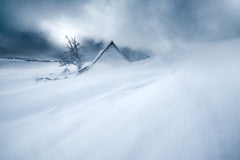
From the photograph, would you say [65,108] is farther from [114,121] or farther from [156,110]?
[156,110]

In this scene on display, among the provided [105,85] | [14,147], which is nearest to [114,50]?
[105,85]

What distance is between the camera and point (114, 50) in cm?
1137

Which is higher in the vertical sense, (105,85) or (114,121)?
(105,85)

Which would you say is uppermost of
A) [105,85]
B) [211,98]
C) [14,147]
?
[105,85]

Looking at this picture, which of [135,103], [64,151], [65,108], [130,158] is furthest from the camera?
[65,108]

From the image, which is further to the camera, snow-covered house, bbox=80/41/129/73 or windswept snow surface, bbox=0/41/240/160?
snow-covered house, bbox=80/41/129/73

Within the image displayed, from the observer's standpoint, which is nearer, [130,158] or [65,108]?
[130,158]

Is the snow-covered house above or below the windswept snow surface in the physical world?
above

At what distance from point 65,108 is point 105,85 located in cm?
Result: 109

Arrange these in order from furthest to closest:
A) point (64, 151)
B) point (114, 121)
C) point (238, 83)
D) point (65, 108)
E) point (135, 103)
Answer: point (65, 108) → point (135, 103) → point (238, 83) → point (114, 121) → point (64, 151)

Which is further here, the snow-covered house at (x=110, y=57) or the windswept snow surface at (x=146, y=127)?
the snow-covered house at (x=110, y=57)

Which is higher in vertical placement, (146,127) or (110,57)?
(110,57)

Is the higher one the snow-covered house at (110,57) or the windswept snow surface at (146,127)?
the snow-covered house at (110,57)

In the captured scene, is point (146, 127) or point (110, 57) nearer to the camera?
point (146, 127)
